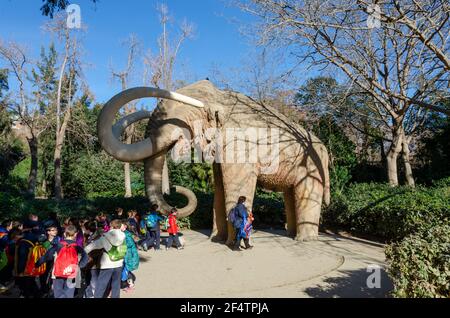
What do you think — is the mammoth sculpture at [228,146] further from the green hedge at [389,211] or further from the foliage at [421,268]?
the foliage at [421,268]

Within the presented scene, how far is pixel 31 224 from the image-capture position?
22.3 ft

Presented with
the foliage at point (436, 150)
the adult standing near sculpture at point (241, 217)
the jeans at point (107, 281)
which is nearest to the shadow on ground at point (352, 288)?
the adult standing near sculpture at point (241, 217)

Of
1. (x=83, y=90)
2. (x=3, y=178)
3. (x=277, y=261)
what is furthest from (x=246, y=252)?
(x=3, y=178)

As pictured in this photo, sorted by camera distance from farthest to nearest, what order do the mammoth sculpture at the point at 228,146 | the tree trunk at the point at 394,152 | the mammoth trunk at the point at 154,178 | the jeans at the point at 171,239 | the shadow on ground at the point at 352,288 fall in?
the tree trunk at the point at 394,152, the jeans at the point at 171,239, the mammoth trunk at the point at 154,178, the mammoth sculpture at the point at 228,146, the shadow on ground at the point at 352,288

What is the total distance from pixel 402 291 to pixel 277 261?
3.31 metres

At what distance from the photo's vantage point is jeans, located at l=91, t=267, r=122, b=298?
466 centimetres

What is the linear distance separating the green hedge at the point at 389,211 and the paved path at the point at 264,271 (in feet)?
2.83

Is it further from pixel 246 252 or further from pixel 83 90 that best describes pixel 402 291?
pixel 83 90

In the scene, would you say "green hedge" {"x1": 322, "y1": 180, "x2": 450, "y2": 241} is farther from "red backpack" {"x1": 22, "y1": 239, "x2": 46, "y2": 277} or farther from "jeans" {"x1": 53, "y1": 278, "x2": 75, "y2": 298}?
"red backpack" {"x1": 22, "y1": 239, "x2": 46, "y2": 277}

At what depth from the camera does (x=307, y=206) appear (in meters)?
8.76

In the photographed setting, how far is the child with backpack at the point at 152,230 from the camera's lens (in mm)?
7945

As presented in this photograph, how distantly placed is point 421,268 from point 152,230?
562cm

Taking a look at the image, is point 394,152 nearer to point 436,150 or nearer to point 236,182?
point 436,150

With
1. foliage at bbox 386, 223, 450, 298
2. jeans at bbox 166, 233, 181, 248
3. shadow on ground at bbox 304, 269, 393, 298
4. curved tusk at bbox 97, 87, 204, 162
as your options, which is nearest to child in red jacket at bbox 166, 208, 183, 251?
jeans at bbox 166, 233, 181, 248
